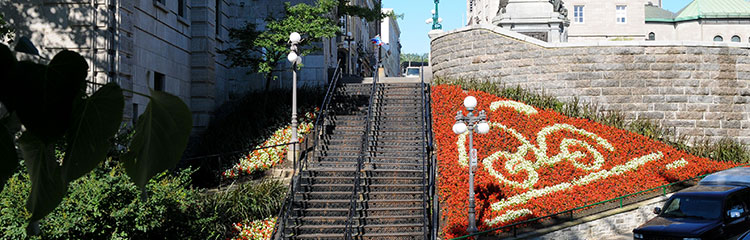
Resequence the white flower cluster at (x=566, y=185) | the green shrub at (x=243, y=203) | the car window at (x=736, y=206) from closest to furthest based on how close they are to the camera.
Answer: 1. the car window at (x=736, y=206)
2. the green shrub at (x=243, y=203)
3. the white flower cluster at (x=566, y=185)

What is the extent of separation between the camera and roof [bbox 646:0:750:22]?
5691cm

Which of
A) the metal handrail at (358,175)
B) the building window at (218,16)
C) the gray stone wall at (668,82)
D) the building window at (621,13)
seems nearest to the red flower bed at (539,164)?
the gray stone wall at (668,82)

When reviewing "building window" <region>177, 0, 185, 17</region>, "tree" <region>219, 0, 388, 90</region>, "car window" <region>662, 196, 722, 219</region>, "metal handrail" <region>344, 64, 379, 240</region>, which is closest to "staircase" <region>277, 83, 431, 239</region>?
"metal handrail" <region>344, 64, 379, 240</region>

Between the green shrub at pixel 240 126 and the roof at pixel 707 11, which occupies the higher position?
the roof at pixel 707 11

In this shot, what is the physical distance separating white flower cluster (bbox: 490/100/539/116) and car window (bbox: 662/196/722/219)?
8.14m

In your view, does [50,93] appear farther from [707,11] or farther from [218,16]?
[707,11]

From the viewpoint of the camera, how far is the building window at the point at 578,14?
5584 cm

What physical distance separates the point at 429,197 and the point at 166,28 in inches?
405

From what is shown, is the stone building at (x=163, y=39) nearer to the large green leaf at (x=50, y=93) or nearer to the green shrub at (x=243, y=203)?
the green shrub at (x=243, y=203)

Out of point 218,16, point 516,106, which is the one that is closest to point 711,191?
point 516,106

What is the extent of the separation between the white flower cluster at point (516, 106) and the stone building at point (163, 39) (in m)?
8.46

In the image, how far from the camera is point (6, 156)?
2.77ft

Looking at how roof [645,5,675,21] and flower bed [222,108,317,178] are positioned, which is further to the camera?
roof [645,5,675,21]

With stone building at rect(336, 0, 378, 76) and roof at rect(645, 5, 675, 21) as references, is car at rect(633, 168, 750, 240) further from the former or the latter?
roof at rect(645, 5, 675, 21)
